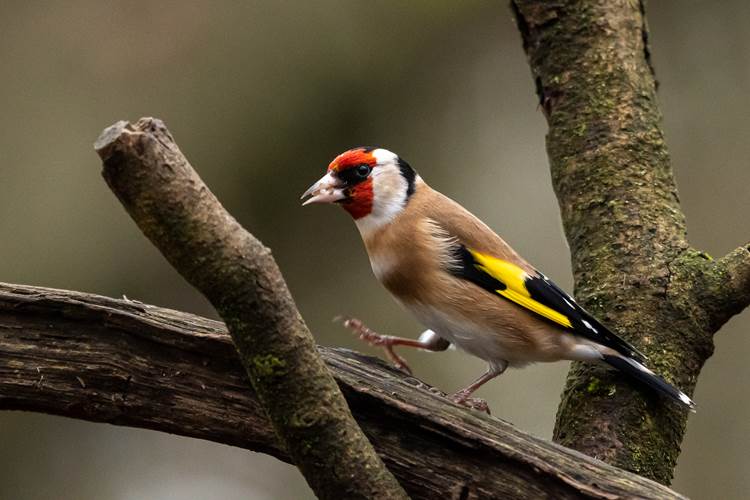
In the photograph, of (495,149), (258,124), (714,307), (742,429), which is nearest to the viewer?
(714,307)

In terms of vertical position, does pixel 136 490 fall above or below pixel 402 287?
below

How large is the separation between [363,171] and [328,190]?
0.18 meters

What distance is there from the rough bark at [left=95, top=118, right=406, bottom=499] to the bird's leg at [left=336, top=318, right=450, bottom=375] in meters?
1.18

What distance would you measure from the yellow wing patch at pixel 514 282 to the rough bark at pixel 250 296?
4.82ft

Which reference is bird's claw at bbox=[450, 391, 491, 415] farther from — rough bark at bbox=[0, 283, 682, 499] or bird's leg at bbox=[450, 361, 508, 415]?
rough bark at bbox=[0, 283, 682, 499]

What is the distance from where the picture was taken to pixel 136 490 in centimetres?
653

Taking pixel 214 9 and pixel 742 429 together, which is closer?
pixel 214 9

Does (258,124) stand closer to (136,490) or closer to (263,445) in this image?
(136,490)

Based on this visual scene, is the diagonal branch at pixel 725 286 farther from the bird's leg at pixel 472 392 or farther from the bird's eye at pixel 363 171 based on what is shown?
the bird's eye at pixel 363 171

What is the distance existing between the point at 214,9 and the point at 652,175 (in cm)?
295

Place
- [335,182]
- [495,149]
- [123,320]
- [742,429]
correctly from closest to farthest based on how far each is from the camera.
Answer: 1. [123,320]
2. [335,182]
3. [742,429]
4. [495,149]

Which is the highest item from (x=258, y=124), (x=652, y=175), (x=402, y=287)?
(x=258, y=124)

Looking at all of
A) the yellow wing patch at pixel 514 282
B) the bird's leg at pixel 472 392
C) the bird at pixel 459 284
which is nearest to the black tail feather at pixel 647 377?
the bird at pixel 459 284

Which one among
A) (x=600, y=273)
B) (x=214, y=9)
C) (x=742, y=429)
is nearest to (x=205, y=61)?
(x=214, y=9)
